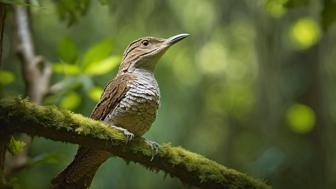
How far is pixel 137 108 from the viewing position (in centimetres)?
343

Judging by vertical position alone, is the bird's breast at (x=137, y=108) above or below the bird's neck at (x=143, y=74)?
below

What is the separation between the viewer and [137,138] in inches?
119

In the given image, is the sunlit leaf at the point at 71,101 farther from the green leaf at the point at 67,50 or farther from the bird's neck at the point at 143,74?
the bird's neck at the point at 143,74

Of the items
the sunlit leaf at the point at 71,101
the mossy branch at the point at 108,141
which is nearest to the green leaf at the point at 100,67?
the sunlit leaf at the point at 71,101

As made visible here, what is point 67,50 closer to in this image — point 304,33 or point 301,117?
point 301,117

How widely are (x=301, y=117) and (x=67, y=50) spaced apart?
3508 mm

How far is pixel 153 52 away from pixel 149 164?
3.20ft

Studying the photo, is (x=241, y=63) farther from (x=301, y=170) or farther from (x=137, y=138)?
(x=137, y=138)

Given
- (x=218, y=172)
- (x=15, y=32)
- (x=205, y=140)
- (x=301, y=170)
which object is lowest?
(x=205, y=140)

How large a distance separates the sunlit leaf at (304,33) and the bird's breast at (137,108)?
4.02 meters

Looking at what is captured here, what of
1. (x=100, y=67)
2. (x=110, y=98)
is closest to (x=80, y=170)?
(x=110, y=98)

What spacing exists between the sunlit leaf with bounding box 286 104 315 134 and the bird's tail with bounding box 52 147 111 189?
3.82 meters

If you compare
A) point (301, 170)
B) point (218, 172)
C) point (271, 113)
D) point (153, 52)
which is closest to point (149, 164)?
point (218, 172)

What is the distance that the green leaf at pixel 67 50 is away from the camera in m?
4.00
